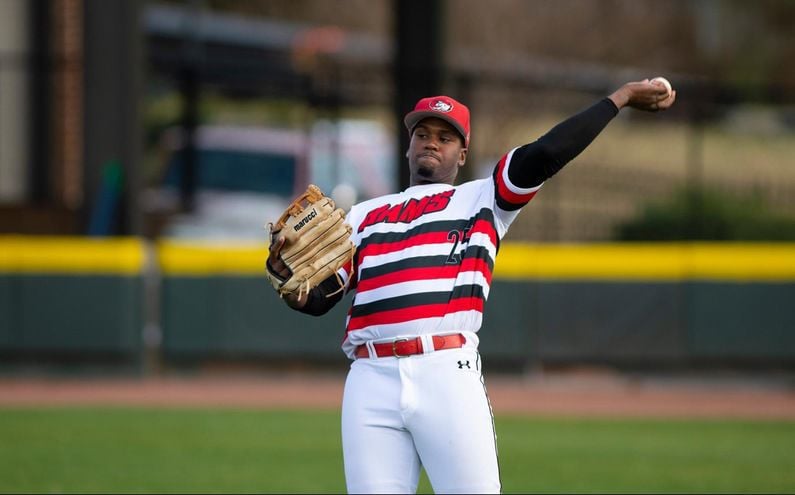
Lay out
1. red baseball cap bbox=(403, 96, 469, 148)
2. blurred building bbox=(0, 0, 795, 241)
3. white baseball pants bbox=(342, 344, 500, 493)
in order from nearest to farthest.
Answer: white baseball pants bbox=(342, 344, 500, 493) < red baseball cap bbox=(403, 96, 469, 148) < blurred building bbox=(0, 0, 795, 241)

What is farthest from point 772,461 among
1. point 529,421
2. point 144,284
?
point 144,284

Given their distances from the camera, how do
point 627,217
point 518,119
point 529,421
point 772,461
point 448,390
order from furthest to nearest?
point 518,119 < point 627,217 < point 529,421 < point 772,461 < point 448,390

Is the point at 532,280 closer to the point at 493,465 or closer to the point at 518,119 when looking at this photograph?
the point at 493,465

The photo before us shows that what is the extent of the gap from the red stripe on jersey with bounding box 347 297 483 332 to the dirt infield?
730cm

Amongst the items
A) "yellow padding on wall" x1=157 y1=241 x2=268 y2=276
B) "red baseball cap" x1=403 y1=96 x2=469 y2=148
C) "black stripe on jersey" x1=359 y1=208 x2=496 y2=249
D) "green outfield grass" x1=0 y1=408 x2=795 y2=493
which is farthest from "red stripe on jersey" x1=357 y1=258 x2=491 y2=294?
"yellow padding on wall" x1=157 y1=241 x2=268 y2=276

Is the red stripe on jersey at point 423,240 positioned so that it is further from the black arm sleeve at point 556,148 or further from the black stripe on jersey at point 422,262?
the black arm sleeve at point 556,148

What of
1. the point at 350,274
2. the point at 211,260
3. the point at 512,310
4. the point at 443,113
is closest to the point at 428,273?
the point at 350,274

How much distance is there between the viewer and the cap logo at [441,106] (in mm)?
4785

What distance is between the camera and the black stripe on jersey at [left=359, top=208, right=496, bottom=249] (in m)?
4.66

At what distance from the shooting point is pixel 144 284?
547 inches

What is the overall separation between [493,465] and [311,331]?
9327 mm

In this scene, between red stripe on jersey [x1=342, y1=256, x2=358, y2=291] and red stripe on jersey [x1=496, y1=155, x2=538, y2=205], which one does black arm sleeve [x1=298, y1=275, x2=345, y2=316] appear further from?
red stripe on jersey [x1=496, y1=155, x2=538, y2=205]

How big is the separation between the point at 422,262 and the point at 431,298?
0.13 m

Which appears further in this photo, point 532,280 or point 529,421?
point 532,280
